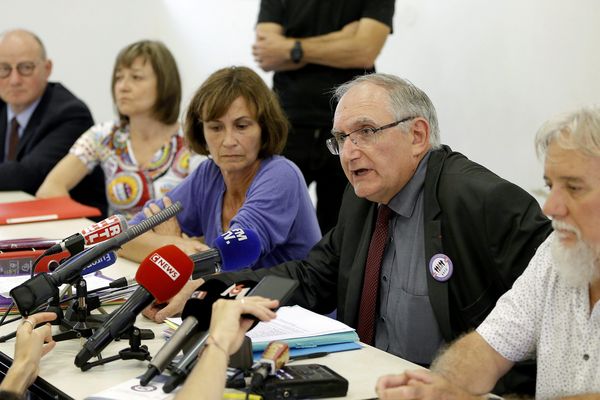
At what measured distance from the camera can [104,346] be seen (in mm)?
2119

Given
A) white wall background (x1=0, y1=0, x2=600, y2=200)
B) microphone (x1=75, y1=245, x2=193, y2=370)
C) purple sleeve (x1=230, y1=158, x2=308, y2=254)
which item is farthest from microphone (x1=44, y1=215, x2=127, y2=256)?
white wall background (x1=0, y1=0, x2=600, y2=200)

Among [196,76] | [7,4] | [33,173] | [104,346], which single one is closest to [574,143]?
[104,346]

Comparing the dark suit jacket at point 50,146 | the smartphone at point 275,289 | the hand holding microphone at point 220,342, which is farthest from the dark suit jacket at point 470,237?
the dark suit jacket at point 50,146

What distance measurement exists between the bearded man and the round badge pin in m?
0.37

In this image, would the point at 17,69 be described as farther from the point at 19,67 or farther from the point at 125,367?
the point at 125,367

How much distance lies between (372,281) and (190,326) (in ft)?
2.87

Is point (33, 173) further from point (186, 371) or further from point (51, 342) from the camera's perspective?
point (186, 371)

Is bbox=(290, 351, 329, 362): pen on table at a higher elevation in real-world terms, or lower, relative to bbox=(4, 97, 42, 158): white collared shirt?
lower

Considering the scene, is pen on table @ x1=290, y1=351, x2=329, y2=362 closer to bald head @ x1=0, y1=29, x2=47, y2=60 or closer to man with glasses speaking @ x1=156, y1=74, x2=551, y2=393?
man with glasses speaking @ x1=156, y1=74, x2=551, y2=393

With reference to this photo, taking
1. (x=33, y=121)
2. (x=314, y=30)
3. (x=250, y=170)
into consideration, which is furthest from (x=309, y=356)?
(x=33, y=121)

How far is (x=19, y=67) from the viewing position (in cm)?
507

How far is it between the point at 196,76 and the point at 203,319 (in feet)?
19.2

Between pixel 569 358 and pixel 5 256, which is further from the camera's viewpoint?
pixel 5 256

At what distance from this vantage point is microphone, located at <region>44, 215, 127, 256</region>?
2.17m
